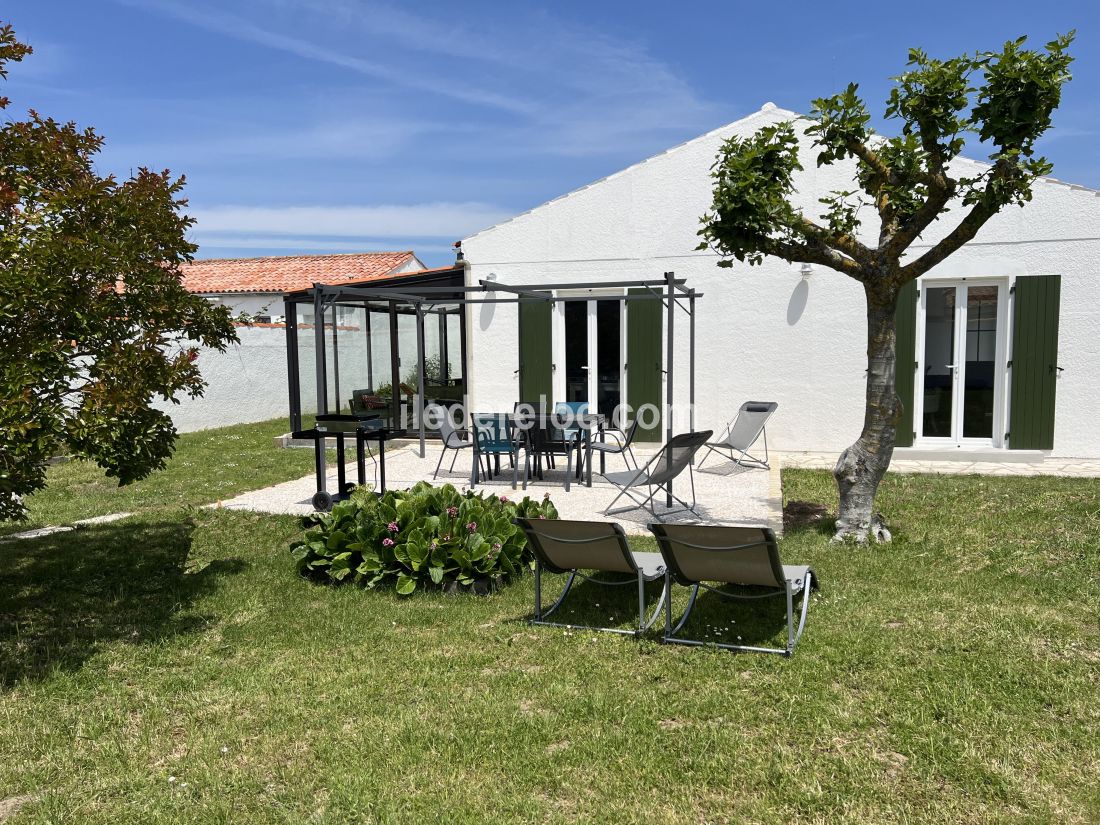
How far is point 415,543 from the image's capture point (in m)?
5.09

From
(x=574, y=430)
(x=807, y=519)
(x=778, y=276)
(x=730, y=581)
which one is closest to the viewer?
(x=730, y=581)

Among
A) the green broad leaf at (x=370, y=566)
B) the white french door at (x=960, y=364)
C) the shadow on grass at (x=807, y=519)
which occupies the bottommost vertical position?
the shadow on grass at (x=807, y=519)

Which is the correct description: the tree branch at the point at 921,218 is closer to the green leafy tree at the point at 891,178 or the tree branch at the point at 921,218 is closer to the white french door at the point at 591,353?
the green leafy tree at the point at 891,178

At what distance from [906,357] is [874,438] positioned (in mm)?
4745

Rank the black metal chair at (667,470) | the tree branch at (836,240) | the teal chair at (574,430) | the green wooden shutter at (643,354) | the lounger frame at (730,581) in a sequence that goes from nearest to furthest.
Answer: the lounger frame at (730,581), the tree branch at (836,240), the black metal chair at (667,470), the teal chair at (574,430), the green wooden shutter at (643,354)

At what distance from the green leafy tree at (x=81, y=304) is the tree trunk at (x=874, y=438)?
4586 mm

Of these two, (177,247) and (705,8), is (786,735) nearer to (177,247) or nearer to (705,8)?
(177,247)

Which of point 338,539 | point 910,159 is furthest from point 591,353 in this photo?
point 338,539

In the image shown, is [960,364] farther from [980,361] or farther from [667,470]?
[667,470]

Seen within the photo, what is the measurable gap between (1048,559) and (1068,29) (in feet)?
11.2

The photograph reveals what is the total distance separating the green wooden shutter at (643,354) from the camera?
36.9 feet

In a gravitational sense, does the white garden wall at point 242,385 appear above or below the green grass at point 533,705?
above

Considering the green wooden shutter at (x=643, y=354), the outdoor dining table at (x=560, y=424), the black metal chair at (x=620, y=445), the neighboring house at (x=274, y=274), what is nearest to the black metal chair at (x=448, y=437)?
the outdoor dining table at (x=560, y=424)

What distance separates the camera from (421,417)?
10.6m
